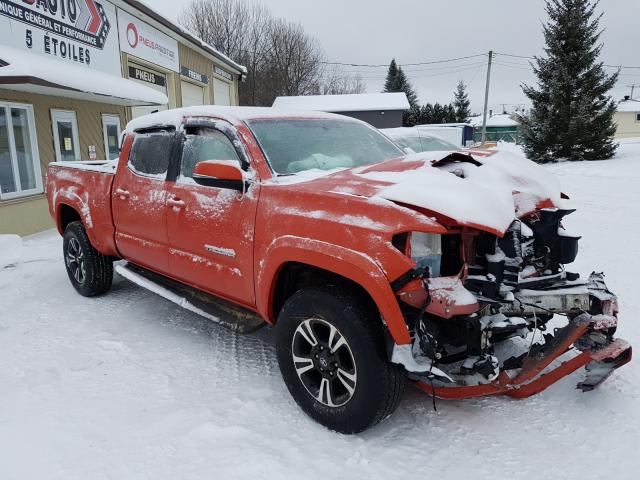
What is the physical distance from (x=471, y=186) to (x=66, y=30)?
35.6 feet

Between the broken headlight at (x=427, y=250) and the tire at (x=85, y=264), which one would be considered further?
the tire at (x=85, y=264)

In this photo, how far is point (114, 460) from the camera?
8.54 feet

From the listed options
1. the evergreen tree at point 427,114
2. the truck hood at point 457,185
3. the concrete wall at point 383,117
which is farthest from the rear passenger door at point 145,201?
the evergreen tree at point 427,114

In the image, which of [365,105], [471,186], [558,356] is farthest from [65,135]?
[365,105]

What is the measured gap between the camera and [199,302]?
3807 millimetres

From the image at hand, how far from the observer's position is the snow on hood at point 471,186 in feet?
7.98

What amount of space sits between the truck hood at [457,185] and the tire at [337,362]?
2.06 feet

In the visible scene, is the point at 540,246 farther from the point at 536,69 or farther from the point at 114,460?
the point at 536,69

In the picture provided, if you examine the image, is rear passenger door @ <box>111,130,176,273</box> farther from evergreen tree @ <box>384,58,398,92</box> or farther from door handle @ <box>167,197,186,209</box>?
evergreen tree @ <box>384,58,398,92</box>

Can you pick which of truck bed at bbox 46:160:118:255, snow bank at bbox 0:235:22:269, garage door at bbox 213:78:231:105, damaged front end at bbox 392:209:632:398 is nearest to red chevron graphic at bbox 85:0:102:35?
snow bank at bbox 0:235:22:269

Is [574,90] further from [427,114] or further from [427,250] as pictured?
[427,114]

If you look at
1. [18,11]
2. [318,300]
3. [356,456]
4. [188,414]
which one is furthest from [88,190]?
[18,11]

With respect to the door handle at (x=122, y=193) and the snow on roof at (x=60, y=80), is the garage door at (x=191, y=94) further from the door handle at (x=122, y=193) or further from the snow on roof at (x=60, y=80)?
the door handle at (x=122, y=193)

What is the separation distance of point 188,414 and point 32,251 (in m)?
5.84
